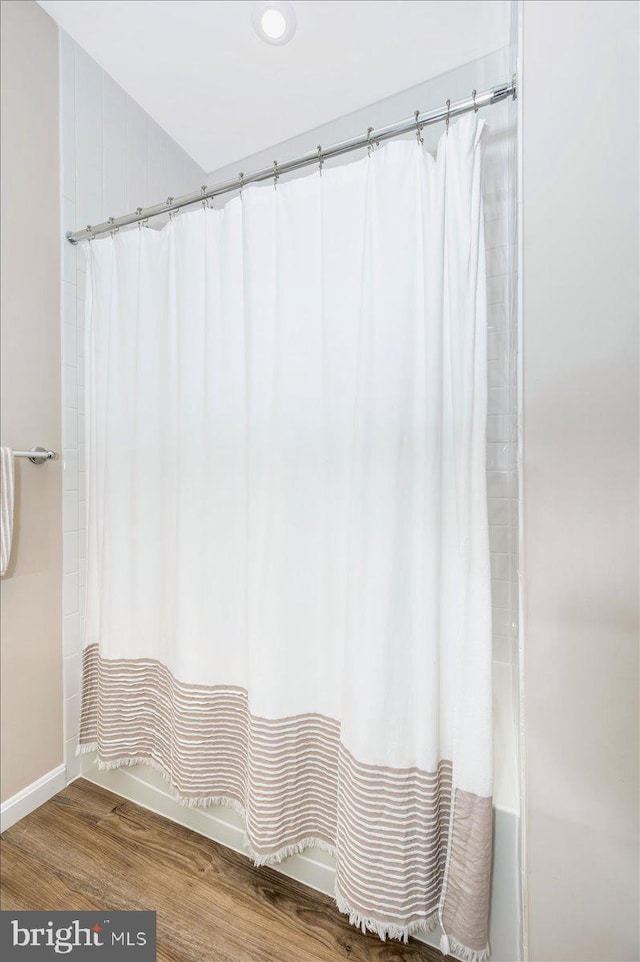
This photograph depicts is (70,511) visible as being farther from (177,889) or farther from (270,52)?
(270,52)

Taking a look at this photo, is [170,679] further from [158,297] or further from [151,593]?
[158,297]

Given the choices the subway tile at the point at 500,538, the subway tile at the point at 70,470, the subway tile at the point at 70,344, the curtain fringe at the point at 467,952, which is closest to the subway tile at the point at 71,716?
the subway tile at the point at 70,470

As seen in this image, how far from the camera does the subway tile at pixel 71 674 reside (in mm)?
1390

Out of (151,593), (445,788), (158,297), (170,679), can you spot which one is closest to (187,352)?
(158,297)

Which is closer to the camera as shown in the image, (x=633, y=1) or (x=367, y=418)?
(x=633, y=1)

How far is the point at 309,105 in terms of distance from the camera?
61.2 inches

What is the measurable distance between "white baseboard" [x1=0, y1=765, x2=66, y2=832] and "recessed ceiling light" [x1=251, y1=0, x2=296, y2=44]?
2422mm

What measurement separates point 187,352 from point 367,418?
592 millimetres

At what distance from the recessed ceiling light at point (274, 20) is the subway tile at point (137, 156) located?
0.56 meters

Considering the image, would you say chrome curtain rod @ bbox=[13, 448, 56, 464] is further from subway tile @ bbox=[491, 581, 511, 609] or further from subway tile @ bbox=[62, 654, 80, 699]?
subway tile @ bbox=[491, 581, 511, 609]

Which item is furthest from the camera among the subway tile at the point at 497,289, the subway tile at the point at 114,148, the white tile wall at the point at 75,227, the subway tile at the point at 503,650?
the subway tile at the point at 114,148

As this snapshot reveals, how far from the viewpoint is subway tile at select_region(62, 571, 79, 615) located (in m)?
1.39

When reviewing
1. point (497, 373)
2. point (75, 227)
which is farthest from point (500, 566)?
point (75, 227)

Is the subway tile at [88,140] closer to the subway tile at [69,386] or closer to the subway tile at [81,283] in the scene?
the subway tile at [81,283]
